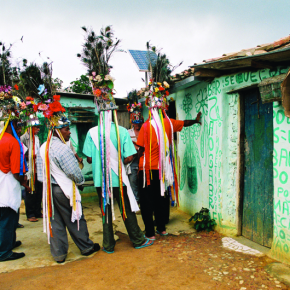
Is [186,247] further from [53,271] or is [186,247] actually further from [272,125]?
[272,125]

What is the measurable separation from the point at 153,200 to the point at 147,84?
79.0 inches

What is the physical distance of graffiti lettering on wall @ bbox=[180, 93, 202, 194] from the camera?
5.04m

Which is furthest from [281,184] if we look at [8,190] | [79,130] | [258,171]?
[79,130]

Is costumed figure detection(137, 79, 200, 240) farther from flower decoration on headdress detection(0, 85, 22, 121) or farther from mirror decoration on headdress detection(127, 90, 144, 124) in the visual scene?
flower decoration on headdress detection(0, 85, 22, 121)

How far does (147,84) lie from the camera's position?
15.5 ft

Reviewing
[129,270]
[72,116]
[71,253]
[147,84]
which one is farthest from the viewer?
[72,116]

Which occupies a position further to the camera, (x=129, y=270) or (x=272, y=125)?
(x=272, y=125)

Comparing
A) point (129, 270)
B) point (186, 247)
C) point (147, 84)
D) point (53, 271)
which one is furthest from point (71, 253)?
point (147, 84)

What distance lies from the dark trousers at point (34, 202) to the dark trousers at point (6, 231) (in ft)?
5.94

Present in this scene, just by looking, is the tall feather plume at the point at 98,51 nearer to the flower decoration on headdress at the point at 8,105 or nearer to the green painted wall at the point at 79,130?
the flower decoration on headdress at the point at 8,105

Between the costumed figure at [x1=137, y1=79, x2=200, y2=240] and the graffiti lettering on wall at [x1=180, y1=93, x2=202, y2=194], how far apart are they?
0.67m

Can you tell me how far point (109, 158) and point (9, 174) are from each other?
1359 millimetres

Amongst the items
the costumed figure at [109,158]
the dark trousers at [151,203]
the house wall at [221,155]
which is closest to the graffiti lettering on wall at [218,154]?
the house wall at [221,155]

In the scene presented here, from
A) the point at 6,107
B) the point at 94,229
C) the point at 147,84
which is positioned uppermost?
the point at 147,84
